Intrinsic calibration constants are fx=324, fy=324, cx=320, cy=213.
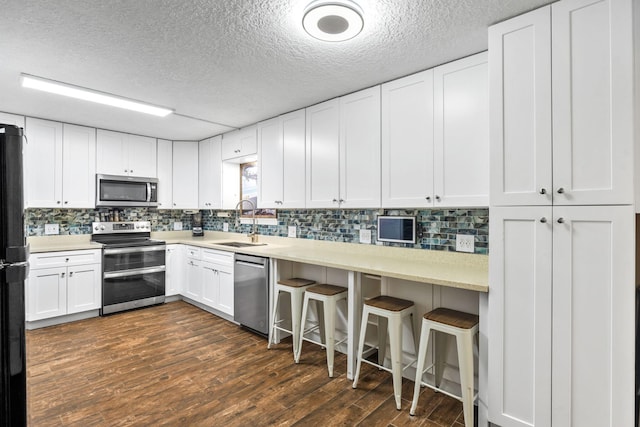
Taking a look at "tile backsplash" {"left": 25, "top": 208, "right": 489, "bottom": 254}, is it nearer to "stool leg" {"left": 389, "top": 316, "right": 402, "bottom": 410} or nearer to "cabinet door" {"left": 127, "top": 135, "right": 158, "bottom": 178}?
"cabinet door" {"left": 127, "top": 135, "right": 158, "bottom": 178}

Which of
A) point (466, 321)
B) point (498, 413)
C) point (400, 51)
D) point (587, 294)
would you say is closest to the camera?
point (587, 294)

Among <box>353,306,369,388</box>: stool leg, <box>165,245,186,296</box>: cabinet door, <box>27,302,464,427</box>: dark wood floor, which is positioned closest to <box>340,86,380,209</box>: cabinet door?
<box>353,306,369,388</box>: stool leg

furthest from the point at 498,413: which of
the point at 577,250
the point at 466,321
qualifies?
the point at 577,250

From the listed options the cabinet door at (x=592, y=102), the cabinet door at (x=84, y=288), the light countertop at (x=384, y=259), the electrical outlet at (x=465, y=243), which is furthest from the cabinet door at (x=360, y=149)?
the cabinet door at (x=84, y=288)

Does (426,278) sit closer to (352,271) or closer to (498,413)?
(352,271)

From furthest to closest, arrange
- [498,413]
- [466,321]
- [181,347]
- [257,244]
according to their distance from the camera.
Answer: [257,244] < [181,347] < [466,321] < [498,413]

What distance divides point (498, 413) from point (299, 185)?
2.37 m

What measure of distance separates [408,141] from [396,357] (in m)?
1.54

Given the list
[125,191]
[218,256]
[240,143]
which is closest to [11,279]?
[218,256]

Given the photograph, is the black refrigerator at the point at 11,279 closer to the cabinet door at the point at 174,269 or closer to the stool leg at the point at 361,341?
the stool leg at the point at 361,341

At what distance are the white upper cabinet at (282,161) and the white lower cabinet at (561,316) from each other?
1971 millimetres

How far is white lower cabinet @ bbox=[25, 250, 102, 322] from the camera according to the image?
11.3ft

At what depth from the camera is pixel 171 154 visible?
187 inches

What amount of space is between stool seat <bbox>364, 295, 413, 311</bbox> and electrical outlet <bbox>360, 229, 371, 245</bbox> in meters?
0.66
